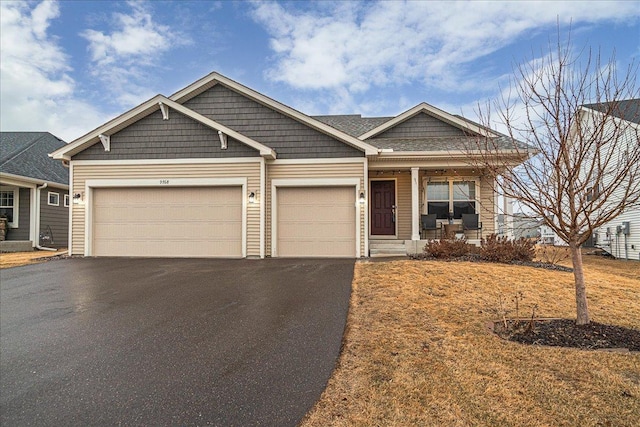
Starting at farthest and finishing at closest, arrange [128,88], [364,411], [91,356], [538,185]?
[128,88], [538,185], [91,356], [364,411]

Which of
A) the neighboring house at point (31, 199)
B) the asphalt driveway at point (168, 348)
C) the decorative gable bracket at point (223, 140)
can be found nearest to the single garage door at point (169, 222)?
the decorative gable bracket at point (223, 140)

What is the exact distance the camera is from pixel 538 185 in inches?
157

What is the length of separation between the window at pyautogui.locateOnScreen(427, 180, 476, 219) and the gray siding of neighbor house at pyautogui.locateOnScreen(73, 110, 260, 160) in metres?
5.88

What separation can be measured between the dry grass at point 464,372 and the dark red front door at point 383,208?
646 cm

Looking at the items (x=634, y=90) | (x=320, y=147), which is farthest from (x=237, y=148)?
(x=634, y=90)

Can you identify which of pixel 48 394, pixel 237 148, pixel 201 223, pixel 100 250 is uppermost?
pixel 237 148

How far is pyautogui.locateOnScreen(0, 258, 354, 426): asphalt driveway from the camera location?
2691 millimetres

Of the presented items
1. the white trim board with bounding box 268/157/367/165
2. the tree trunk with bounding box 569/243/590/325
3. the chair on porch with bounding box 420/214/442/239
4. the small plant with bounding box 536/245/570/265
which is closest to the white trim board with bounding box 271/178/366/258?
the white trim board with bounding box 268/157/367/165

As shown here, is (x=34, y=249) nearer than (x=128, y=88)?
Yes

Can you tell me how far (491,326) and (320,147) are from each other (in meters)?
7.31

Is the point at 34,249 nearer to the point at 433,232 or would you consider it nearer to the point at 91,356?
the point at 91,356

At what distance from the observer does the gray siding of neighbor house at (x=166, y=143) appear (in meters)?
10.4

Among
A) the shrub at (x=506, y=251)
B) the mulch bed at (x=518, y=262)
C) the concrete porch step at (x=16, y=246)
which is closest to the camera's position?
the mulch bed at (x=518, y=262)

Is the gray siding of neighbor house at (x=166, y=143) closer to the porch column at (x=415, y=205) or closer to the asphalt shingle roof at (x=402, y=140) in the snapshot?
the asphalt shingle roof at (x=402, y=140)
